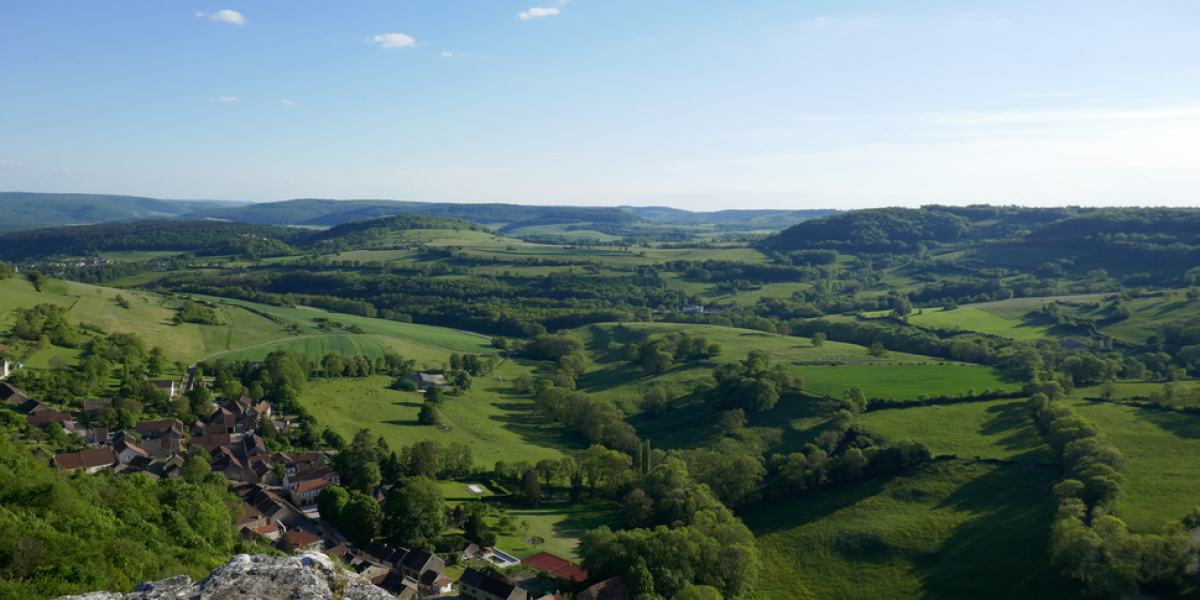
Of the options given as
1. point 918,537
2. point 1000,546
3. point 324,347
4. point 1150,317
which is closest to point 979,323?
point 1150,317

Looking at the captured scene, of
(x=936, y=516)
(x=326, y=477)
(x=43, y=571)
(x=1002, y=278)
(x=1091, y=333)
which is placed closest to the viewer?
(x=43, y=571)

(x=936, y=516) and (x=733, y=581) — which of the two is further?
(x=936, y=516)

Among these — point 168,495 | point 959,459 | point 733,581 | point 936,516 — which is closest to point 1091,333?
point 959,459

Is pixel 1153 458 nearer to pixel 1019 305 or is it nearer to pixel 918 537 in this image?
pixel 918 537

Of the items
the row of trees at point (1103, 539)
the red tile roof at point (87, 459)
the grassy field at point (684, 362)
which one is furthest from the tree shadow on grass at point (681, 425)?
the red tile roof at point (87, 459)

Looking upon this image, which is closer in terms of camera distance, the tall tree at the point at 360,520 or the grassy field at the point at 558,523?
the tall tree at the point at 360,520

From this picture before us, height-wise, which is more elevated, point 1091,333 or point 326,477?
point 1091,333

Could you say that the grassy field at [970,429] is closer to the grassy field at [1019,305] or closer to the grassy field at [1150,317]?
the grassy field at [1150,317]

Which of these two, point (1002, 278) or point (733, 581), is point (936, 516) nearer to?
point (733, 581)
